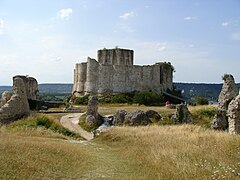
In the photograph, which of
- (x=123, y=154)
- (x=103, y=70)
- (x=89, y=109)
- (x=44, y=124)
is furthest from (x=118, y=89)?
(x=123, y=154)

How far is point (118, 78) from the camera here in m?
66.0

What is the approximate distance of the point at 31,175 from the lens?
394 inches

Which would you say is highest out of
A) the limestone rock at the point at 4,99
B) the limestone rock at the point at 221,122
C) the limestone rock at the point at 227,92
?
the limestone rock at the point at 227,92

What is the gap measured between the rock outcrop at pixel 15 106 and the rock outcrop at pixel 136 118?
769cm

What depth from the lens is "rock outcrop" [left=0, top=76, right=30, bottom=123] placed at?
29.0m

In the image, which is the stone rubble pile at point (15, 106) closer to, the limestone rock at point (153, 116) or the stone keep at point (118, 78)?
the limestone rock at point (153, 116)

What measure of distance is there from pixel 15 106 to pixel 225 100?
52.1 ft

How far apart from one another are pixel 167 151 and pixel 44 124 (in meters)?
18.1

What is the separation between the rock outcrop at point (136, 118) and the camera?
3127cm

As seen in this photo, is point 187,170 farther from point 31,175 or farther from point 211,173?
point 31,175

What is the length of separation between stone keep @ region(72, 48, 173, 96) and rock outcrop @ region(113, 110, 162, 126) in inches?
1278

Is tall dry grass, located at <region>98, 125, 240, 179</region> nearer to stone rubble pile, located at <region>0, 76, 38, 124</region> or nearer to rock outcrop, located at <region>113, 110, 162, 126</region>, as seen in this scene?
rock outcrop, located at <region>113, 110, 162, 126</region>

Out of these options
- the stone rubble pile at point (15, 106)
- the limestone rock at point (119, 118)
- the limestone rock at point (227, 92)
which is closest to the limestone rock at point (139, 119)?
the limestone rock at point (119, 118)

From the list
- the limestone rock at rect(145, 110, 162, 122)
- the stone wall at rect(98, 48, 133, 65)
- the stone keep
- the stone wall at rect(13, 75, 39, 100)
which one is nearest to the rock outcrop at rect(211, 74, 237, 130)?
the limestone rock at rect(145, 110, 162, 122)
